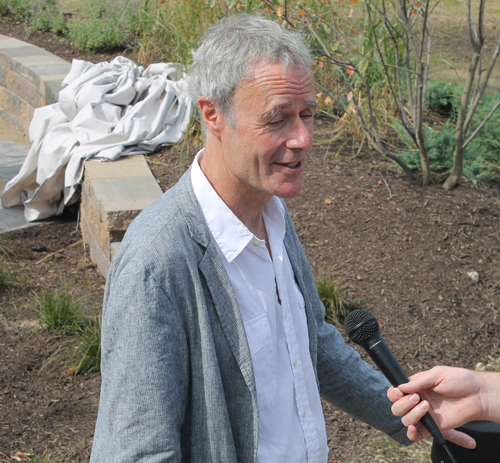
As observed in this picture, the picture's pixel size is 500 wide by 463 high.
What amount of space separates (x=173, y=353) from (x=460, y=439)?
97cm

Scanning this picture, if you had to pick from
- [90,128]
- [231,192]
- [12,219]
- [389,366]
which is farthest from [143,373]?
[12,219]

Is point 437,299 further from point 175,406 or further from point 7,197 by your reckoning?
point 7,197

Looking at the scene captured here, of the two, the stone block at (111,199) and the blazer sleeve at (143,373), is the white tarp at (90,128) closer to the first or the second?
the stone block at (111,199)

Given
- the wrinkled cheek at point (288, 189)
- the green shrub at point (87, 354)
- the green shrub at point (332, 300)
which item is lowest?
the green shrub at point (87, 354)

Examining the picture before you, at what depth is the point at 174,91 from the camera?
6.13 m

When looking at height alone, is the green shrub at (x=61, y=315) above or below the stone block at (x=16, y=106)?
above

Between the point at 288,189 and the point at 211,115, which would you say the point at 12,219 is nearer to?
the point at 211,115

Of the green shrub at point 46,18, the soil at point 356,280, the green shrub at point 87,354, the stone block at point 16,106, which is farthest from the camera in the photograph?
the green shrub at point 46,18

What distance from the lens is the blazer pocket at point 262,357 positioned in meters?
1.63

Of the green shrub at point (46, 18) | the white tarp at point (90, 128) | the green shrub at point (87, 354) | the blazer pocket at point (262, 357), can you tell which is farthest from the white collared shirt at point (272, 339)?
the green shrub at point (46, 18)

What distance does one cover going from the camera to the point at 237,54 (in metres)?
1.63

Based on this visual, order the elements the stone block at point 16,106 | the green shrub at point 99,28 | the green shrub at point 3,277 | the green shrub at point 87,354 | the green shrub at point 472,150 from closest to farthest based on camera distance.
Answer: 1. the green shrub at point 87,354
2. the green shrub at point 3,277
3. the green shrub at point 472,150
4. the stone block at point 16,106
5. the green shrub at point 99,28

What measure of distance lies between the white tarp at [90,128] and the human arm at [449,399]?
13.7 ft

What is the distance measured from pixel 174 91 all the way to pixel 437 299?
11.8 feet
